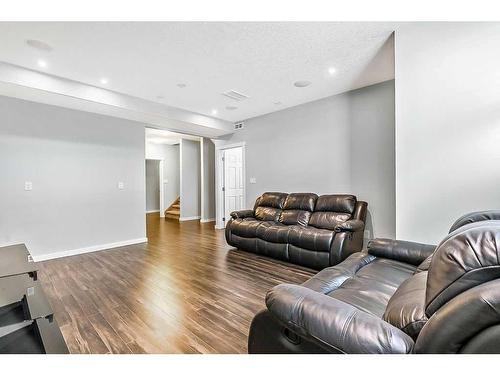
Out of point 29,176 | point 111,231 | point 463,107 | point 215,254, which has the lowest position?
point 215,254

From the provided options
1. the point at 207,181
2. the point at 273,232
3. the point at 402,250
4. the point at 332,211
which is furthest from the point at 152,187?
the point at 402,250

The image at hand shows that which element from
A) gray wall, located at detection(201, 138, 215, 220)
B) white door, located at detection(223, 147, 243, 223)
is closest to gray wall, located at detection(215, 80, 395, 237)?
white door, located at detection(223, 147, 243, 223)

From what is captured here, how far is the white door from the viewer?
6453 mm

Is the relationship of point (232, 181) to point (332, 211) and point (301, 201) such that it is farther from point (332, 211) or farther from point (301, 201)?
point (332, 211)

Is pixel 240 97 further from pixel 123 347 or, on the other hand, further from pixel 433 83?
pixel 123 347

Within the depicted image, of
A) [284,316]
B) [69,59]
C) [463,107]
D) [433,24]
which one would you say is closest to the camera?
[284,316]

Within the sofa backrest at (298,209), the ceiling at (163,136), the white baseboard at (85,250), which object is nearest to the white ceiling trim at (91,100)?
the ceiling at (163,136)

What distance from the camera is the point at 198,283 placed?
2791 millimetres

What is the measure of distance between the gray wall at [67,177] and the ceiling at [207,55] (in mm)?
1000

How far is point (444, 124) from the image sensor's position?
2107 millimetres

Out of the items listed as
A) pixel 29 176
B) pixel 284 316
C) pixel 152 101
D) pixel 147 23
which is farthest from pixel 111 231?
pixel 284 316

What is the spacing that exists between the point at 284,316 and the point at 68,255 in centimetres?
428

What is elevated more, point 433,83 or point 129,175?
point 433,83

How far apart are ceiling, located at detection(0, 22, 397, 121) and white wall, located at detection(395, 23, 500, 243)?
0.48 m
